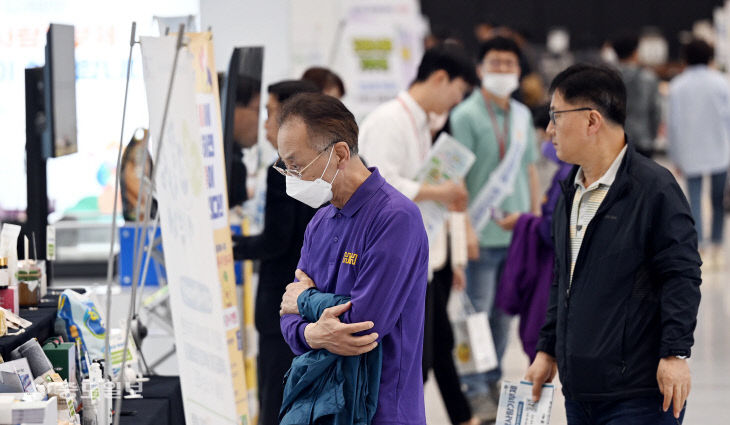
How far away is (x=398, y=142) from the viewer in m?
4.41

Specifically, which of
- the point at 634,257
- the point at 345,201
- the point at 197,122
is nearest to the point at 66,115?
the point at 197,122

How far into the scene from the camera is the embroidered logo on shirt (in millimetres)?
2443

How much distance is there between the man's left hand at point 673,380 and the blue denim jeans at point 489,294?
8.48 feet

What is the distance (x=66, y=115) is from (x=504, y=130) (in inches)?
91.6

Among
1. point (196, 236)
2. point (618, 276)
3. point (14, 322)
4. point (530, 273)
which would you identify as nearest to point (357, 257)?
point (196, 236)

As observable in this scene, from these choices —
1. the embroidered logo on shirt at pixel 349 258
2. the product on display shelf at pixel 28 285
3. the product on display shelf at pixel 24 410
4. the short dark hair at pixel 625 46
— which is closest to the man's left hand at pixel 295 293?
the embroidered logo on shirt at pixel 349 258

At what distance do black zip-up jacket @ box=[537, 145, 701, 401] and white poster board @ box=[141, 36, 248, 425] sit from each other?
951mm

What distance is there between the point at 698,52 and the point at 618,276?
714 cm

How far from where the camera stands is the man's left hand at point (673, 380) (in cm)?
267

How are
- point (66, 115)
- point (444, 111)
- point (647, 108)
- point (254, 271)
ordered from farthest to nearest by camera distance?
point (647, 108), point (254, 271), point (444, 111), point (66, 115)

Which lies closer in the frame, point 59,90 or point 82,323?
point 82,323

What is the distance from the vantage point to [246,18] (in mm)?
6855

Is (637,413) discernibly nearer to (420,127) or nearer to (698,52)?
(420,127)

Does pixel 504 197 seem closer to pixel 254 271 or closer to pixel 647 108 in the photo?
pixel 254 271
